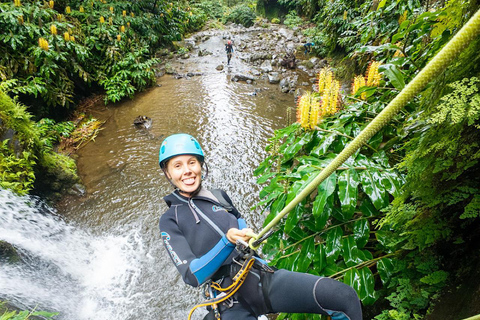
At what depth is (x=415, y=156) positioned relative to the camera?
1191 mm

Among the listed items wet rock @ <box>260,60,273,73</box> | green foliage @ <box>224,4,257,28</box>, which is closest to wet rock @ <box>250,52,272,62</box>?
wet rock @ <box>260,60,273,73</box>

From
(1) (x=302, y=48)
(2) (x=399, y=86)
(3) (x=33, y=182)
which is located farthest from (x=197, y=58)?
(2) (x=399, y=86)

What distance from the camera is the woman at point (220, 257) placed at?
149cm

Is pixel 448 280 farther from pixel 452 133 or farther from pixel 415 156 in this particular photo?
pixel 452 133

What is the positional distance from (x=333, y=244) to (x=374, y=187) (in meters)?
0.56

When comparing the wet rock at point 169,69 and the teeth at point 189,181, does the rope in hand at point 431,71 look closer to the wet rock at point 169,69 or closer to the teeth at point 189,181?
the teeth at point 189,181

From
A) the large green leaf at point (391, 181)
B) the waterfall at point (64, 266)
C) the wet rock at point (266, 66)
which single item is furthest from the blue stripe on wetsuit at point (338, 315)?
the wet rock at point (266, 66)

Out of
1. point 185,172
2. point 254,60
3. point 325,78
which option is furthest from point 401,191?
point 254,60

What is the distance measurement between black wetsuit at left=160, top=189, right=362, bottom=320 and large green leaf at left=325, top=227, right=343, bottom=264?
41cm

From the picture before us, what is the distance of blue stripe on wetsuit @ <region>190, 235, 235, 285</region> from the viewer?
152 cm

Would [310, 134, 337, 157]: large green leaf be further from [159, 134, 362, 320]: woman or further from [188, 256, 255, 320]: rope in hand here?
[188, 256, 255, 320]: rope in hand

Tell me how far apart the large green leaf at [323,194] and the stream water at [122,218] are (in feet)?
8.48

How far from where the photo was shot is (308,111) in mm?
2416

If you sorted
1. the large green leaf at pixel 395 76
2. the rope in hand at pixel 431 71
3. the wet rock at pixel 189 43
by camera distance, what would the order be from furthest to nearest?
the wet rock at pixel 189 43 < the large green leaf at pixel 395 76 < the rope in hand at pixel 431 71
